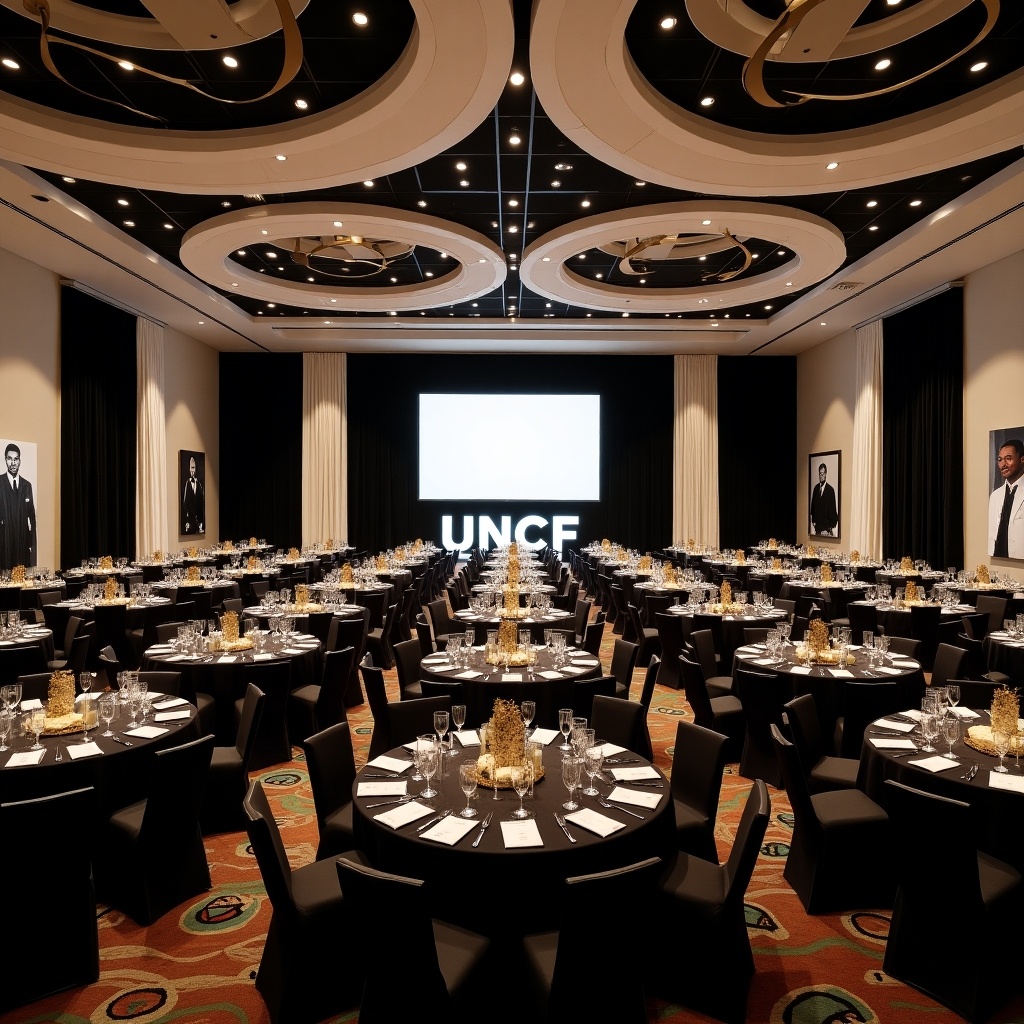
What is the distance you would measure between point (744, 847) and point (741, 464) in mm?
16669

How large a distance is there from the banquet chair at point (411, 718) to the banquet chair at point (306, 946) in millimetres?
1185

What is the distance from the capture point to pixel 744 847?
258cm

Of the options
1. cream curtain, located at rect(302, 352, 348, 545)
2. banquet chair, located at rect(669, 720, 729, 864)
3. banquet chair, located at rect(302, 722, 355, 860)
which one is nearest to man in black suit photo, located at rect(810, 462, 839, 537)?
cream curtain, located at rect(302, 352, 348, 545)

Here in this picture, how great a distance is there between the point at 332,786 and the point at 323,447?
1484 centimetres

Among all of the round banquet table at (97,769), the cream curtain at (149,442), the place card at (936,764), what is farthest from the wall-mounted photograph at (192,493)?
the place card at (936,764)

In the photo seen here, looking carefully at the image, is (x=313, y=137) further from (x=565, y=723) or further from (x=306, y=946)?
(x=306, y=946)

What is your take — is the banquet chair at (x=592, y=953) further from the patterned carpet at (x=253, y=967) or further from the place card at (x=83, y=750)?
the place card at (x=83, y=750)

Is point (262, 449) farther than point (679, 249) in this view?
Yes

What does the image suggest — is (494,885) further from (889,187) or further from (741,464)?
(741,464)

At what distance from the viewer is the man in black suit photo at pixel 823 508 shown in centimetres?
1603

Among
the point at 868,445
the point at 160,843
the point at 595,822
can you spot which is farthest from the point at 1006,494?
the point at 160,843

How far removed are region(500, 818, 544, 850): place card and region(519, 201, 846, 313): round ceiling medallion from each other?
8.16 m

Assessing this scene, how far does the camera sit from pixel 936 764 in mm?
3201

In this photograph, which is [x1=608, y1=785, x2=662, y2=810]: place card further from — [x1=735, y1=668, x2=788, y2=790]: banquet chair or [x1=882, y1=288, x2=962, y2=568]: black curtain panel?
[x1=882, y1=288, x2=962, y2=568]: black curtain panel
